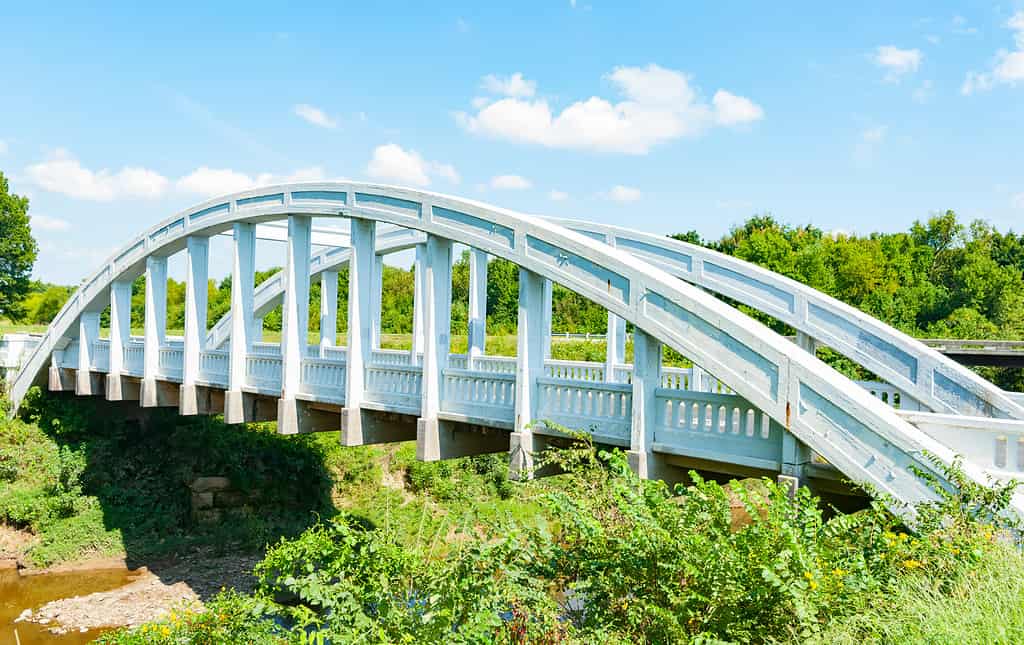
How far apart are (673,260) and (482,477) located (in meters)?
14.7

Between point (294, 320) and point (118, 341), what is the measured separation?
29.1 ft

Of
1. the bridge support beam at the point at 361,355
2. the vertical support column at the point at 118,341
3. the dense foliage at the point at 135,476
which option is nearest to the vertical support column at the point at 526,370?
the bridge support beam at the point at 361,355

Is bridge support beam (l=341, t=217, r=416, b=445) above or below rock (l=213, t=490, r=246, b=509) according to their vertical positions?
above

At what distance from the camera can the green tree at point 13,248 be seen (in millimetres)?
42562

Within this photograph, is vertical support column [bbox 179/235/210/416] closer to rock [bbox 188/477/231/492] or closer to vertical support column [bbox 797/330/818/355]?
rock [bbox 188/477/231/492]

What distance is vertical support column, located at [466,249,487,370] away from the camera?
13766 mm

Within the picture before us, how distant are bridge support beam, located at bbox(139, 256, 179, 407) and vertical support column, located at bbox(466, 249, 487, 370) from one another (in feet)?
27.7

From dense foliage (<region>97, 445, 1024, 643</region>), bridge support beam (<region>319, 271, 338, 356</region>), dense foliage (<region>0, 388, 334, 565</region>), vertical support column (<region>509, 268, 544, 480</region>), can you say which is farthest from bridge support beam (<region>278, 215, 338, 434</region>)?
dense foliage (<region>0, 388, 334, 565</region>)

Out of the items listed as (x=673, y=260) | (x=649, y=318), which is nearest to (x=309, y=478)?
(x=673, y=260)

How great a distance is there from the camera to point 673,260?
14.4 m

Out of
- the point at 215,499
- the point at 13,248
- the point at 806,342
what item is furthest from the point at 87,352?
the point at 13,248

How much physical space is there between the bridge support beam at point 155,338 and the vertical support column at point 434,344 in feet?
32.2

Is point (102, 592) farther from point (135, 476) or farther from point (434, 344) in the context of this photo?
point (434, 344)

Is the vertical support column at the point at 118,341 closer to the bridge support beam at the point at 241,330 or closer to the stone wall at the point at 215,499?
the stone wall at the point at 215,499
